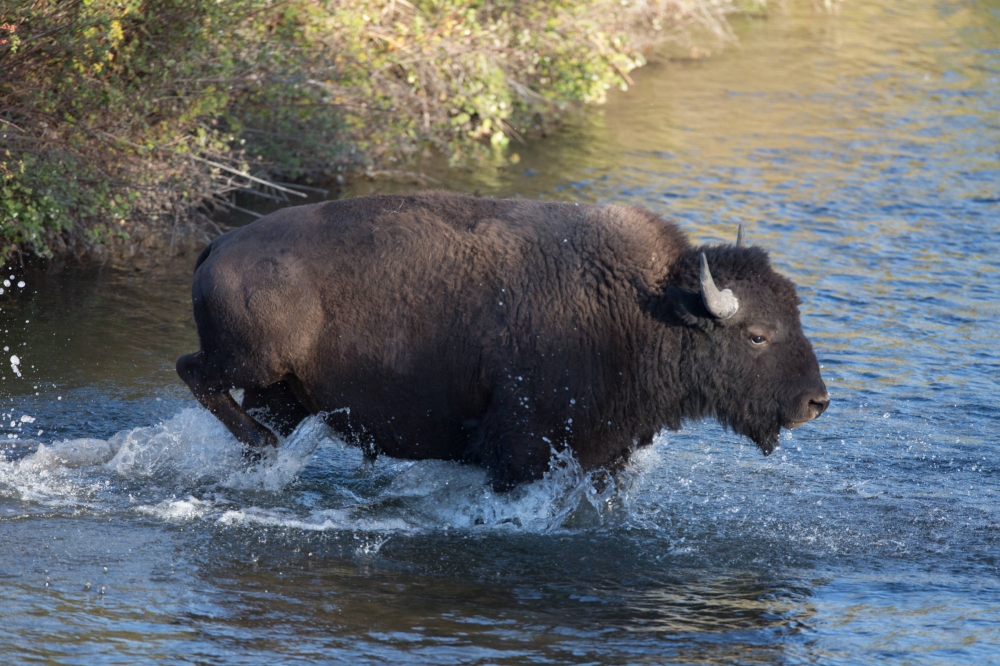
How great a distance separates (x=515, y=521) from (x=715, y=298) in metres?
1.80

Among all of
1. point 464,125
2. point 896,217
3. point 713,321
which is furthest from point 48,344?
point 896,217

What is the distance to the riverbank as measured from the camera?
948 cm

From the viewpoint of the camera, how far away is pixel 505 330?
6.77m

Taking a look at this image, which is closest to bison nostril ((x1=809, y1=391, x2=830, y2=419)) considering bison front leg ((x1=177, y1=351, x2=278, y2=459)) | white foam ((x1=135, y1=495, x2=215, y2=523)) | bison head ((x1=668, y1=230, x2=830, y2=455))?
bison head ((x1=668, y1=230, x2=830, y2=455))

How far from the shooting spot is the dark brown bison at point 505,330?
22.1 ft

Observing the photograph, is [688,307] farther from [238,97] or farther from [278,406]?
[238,97]

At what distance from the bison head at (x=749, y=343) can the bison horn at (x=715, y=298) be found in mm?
90

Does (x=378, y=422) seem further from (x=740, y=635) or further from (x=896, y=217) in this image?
(x=896, y=217)

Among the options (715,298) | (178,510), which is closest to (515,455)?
(715,298)

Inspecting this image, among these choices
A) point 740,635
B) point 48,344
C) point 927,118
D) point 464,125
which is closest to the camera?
point 740,635

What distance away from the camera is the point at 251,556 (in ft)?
21.3

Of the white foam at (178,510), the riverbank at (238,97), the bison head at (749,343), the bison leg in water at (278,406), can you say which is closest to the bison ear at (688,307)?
the bison head at (749,343)

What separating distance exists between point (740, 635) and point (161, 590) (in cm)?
295

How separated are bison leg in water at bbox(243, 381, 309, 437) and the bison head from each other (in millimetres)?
2521
